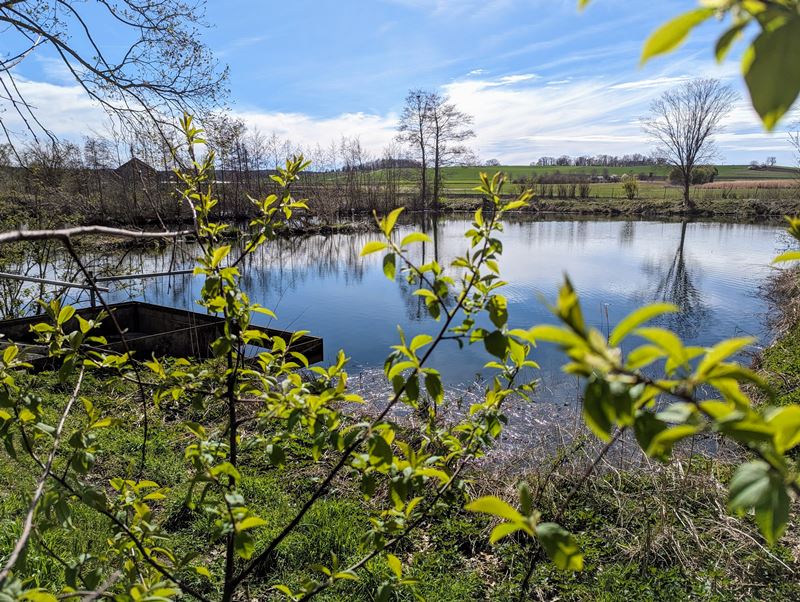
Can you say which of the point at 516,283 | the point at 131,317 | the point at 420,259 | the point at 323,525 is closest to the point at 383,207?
the point at 420,259

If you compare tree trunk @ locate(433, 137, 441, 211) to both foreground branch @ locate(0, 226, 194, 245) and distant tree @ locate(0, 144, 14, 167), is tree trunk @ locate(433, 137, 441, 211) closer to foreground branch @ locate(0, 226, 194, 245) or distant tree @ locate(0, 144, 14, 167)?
distant tree @ locate(0, 144, 14, 167)

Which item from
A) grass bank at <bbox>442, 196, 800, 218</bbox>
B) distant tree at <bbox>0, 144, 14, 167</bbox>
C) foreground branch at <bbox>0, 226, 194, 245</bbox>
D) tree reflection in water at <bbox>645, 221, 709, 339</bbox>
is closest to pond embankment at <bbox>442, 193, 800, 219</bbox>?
grass bank at <bbox>442, 196, 800, 218</bbox>

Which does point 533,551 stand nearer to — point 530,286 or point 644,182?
point 530,286

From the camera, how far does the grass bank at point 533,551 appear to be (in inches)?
114

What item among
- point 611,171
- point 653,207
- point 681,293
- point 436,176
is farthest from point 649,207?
point 611,171

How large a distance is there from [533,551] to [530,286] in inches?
422

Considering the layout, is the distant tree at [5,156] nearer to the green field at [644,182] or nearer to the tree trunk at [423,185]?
the green field at [644,182]

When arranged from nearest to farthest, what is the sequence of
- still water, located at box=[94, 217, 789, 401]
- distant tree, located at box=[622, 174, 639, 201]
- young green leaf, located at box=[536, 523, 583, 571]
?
young green leaf, located at box=[536, 523, 583, 571] → still water, located at box=[94, 217, 789, 401] → distant tree, located at box=[622, 174, 639, 201]

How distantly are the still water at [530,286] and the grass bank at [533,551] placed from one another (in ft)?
5.67

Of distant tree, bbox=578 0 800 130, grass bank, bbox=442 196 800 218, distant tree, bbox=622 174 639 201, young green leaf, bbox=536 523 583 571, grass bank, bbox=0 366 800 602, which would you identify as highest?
distant tree, bbox=622 174 639 201

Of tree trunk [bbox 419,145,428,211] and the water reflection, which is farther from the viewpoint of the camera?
tree trunk [bbox 419,145,428,211]

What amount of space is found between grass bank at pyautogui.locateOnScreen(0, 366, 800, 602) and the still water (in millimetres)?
1727

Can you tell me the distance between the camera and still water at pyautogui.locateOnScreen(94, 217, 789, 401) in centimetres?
914

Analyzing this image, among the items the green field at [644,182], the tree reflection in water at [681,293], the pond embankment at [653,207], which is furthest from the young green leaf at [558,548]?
the green field at [644,182]
